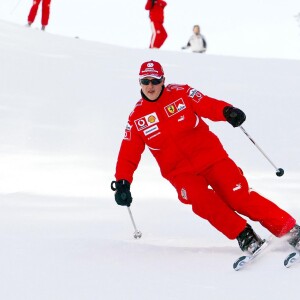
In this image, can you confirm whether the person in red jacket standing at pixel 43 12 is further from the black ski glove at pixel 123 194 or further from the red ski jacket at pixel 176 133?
the black ski glove at pixel 123 194

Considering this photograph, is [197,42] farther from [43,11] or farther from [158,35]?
[43,11]

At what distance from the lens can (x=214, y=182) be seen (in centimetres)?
529

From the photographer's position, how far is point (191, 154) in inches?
207

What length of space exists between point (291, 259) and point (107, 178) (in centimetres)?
432

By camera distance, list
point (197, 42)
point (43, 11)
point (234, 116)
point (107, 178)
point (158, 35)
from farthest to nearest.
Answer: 1. point (197, 42)
2. point (158, 35)
3. point (43, 11)
4. point (107, 178)
5. point (234, 116)

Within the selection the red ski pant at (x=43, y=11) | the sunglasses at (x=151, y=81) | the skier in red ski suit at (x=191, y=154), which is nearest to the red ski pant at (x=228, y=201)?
the skier in red ski suit at (x=191, y=154)

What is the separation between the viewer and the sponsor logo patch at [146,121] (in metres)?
5.25

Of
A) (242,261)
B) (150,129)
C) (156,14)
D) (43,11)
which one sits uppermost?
(43,11)

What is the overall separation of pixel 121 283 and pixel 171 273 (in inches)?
13.3

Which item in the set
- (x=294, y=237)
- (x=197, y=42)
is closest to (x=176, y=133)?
(x=294, y=237)

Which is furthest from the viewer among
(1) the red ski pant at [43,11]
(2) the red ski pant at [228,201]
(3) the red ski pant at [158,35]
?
(3) the red ski pant at [158,35]

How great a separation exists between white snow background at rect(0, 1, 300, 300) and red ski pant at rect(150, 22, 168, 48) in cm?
51

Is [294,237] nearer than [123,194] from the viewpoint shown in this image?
Yes

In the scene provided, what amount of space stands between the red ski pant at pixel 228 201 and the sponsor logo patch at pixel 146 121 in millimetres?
378
